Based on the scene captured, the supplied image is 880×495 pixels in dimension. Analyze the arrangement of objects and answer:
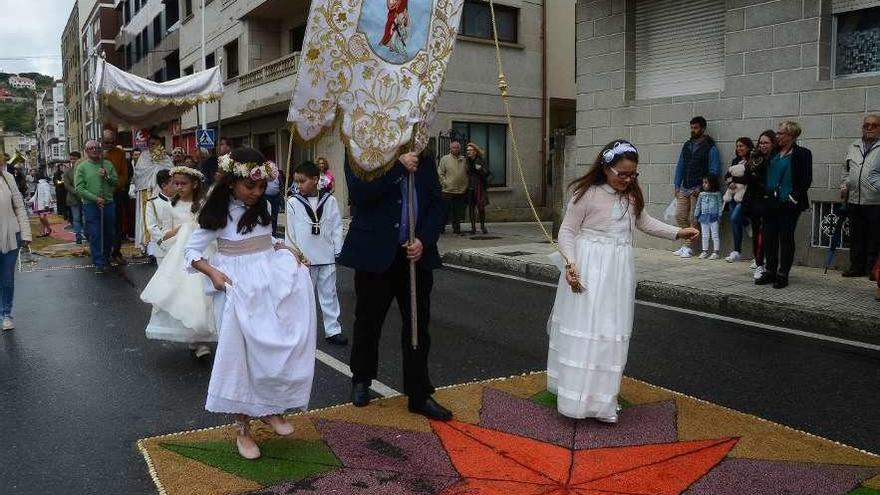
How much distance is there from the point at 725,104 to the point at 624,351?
782 centimetres

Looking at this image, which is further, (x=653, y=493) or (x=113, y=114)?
(x=113, y=114)

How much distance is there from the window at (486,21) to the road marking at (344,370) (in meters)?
15.7

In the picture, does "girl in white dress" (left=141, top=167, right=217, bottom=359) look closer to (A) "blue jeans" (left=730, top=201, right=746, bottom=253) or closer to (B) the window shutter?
(A) "blue jeans" (left=730, top=201, right=746, bottom=253)

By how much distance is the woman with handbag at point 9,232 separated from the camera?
7.24 metres

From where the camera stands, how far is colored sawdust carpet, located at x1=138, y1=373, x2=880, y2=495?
3.63 m

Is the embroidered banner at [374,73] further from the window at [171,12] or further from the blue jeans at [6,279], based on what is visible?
the window at [171,12]

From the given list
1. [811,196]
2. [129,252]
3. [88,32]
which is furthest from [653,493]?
[88,32]

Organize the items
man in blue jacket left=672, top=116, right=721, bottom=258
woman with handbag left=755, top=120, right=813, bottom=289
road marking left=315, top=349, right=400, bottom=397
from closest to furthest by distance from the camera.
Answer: road marking left=315, top=349, right=400, bottom=397 → woman with handbag left=755, top=120, right=813, bottom=289 → man in blue jacket left=672, top=116, right=721, bottom=258

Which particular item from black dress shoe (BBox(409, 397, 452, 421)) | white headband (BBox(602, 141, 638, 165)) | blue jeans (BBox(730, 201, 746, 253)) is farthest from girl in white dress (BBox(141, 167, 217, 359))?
blue jeans (BBox(730, 201, 746, 253))

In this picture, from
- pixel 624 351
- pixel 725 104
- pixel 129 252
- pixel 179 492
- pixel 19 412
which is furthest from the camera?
pixel 129 252

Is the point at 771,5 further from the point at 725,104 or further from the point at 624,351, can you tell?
the point at 624,351

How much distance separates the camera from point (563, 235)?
466 cm

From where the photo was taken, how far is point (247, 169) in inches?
159

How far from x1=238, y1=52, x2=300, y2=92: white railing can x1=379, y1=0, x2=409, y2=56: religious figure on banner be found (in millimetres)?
17986
